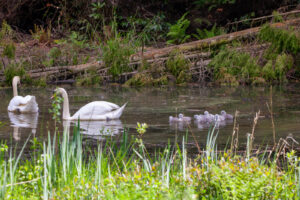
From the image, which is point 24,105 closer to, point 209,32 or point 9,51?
point 9,51

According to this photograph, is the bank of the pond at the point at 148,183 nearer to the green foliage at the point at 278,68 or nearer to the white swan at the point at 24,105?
the white swan at the point at 24,105

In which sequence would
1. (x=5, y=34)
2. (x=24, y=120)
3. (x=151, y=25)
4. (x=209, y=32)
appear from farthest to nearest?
(x=151, y=25)
(x=209, y=32)
(x=5, y=34)
(x=24, y=120)

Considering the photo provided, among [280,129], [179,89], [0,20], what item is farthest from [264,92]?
[0,20]

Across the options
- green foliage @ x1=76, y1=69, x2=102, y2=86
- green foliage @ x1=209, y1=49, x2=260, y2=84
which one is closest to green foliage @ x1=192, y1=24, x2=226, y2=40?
green foliage @ x1=209, y1=49, x2=260, y2=84

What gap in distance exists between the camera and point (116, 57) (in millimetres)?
18469

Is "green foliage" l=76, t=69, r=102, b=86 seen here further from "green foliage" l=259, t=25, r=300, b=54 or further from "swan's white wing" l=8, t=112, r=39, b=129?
"swan's white wing" l=8, t=112, r=39, b=129

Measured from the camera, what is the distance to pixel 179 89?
658 inches

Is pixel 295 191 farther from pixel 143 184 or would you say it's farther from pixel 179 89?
pixel 179 89

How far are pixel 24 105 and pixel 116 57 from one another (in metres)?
6.40

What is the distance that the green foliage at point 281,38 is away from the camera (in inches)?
700

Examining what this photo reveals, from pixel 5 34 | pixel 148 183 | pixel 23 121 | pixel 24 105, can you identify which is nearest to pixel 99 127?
pixel 23 121

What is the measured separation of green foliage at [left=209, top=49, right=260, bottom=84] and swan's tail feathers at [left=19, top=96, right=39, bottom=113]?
7.48 m

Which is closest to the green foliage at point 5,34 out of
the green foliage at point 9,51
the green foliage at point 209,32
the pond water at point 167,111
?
the green foliage at point 9,51

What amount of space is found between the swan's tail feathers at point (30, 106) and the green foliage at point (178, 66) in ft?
22.8
